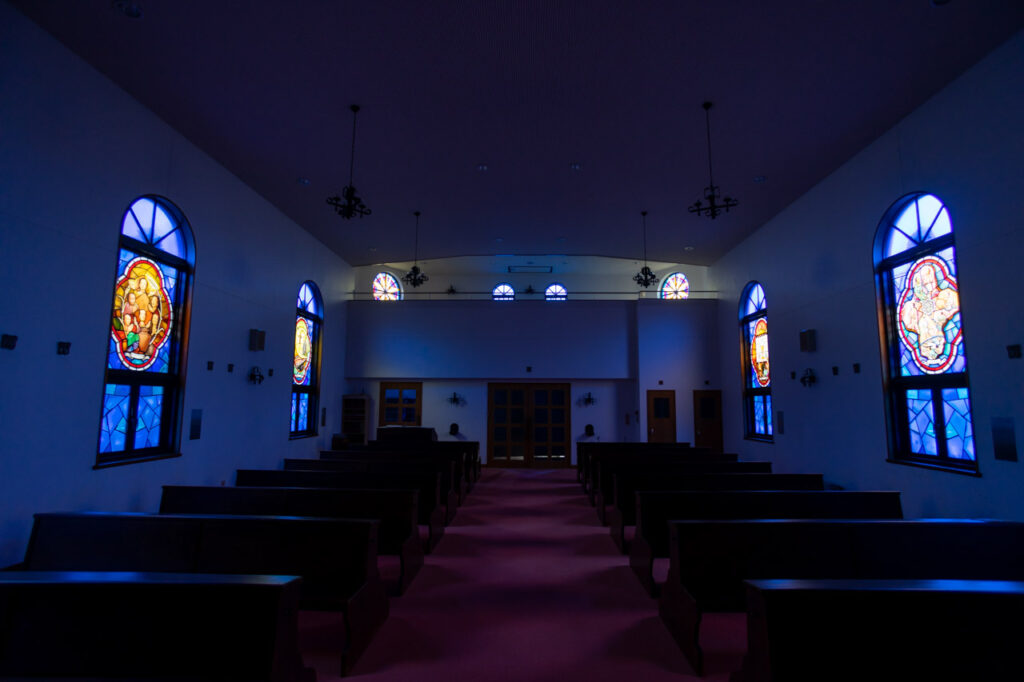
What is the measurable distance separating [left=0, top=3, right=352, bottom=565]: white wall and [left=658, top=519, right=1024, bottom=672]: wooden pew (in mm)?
4713

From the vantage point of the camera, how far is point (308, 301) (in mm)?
9312

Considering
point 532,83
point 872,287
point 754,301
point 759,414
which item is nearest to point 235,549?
point 532,83

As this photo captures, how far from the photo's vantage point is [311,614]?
10.4 feet

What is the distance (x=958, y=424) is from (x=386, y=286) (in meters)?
10.9

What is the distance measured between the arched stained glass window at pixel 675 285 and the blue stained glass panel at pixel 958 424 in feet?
24.9

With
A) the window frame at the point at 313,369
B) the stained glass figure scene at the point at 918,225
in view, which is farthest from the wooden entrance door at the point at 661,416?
the window frame at the point at 313,369

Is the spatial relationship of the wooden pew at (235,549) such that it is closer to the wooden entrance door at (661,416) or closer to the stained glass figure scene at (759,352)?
the stained glass figure scene at (759,352)

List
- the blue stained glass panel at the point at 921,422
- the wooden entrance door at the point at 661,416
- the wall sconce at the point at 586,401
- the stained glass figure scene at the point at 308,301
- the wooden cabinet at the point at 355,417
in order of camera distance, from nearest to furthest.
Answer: the blue stained glass panel at the point at 921,422, the stained glass figure scene at the point at 308,301, the wooden entrance door at the point at 661,416, the wooden cabinet at the point at 355,417, the wall sconce at the point at 586,401

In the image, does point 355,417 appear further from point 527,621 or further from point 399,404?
point 527,621

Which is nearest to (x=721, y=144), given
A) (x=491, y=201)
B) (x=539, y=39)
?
(x=539, y=39)

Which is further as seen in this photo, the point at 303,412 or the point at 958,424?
the point at 303,412

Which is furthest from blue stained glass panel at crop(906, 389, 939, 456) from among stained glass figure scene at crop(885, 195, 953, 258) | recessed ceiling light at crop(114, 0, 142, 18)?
recessed ceiling light at crop(114, 0, 142, 18)

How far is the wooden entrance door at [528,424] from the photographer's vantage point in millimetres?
11328

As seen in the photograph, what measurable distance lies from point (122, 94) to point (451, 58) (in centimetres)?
316
